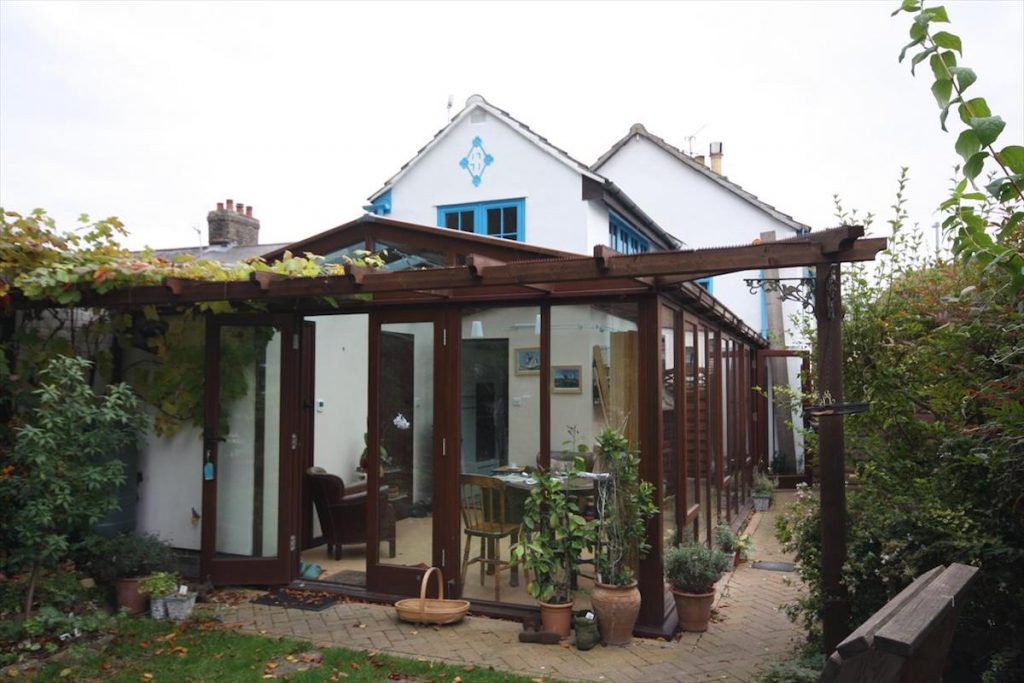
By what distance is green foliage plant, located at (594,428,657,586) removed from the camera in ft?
18.6

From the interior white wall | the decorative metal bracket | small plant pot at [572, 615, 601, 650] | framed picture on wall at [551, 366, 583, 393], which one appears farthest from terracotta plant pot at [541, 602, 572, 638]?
the interior white wall

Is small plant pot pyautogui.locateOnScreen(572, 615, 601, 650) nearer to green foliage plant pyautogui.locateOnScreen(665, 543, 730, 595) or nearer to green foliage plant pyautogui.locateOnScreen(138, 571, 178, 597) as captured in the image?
green foliage plant pyautogui.locateOnScreen(665, 543, 730, 595)

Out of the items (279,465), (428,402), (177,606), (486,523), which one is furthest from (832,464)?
(177,606)

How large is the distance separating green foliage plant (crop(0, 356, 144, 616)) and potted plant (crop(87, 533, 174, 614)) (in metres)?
0.51

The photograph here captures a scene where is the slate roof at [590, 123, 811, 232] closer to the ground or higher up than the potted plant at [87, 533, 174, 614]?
higher up

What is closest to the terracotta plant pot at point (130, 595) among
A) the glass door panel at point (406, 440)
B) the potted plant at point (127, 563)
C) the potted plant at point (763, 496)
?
the potted plant at point (127, 563)

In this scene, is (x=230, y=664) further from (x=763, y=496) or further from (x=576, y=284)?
(x=763, y=496)

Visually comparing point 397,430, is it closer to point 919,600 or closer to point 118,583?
point 118,583

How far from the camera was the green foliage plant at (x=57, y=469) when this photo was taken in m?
5.41

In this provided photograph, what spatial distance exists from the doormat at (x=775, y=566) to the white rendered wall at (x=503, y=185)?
4.94 m

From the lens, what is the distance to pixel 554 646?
5547 mm

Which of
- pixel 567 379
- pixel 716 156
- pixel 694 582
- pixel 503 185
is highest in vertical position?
pixel 716 156

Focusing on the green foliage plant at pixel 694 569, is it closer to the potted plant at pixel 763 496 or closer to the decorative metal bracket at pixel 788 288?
the decorative metal bracket at pixel 788 288

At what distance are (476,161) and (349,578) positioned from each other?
24.3ft
